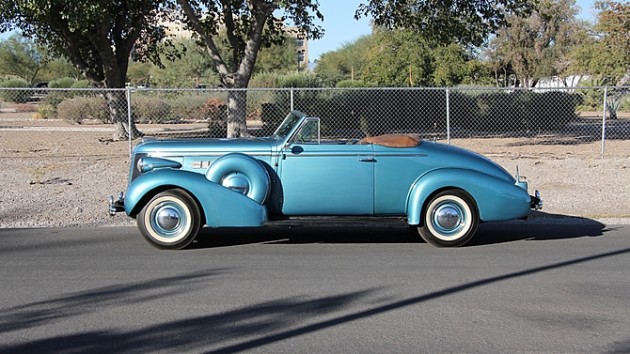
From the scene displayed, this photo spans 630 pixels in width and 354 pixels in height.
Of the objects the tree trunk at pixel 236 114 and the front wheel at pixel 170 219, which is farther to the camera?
the tree trunk at pixel 236 114

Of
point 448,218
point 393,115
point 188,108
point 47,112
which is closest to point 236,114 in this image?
point 393,115

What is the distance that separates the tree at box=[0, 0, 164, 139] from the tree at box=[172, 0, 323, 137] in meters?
1.35

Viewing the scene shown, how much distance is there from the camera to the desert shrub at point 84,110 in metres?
28.4

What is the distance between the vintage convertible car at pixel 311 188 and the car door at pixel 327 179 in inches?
0.4

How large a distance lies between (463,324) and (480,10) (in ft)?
47.4

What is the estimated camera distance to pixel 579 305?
242 inches

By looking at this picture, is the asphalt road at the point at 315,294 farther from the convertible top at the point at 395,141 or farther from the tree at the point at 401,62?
the tree at the point at 401,62

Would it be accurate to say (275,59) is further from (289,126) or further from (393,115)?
(289,126)

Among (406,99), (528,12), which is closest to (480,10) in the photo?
(528,12)

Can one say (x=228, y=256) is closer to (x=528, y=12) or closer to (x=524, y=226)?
(x=524, y=226)

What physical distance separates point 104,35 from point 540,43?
31.1 m

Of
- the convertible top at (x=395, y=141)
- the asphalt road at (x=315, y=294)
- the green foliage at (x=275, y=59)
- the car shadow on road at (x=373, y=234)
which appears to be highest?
the green foliage at (x=275, y=59)

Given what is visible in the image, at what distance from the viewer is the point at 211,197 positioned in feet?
26.7

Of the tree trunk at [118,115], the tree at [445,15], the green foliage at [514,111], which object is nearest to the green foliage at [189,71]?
the green foliage at [514,111]
